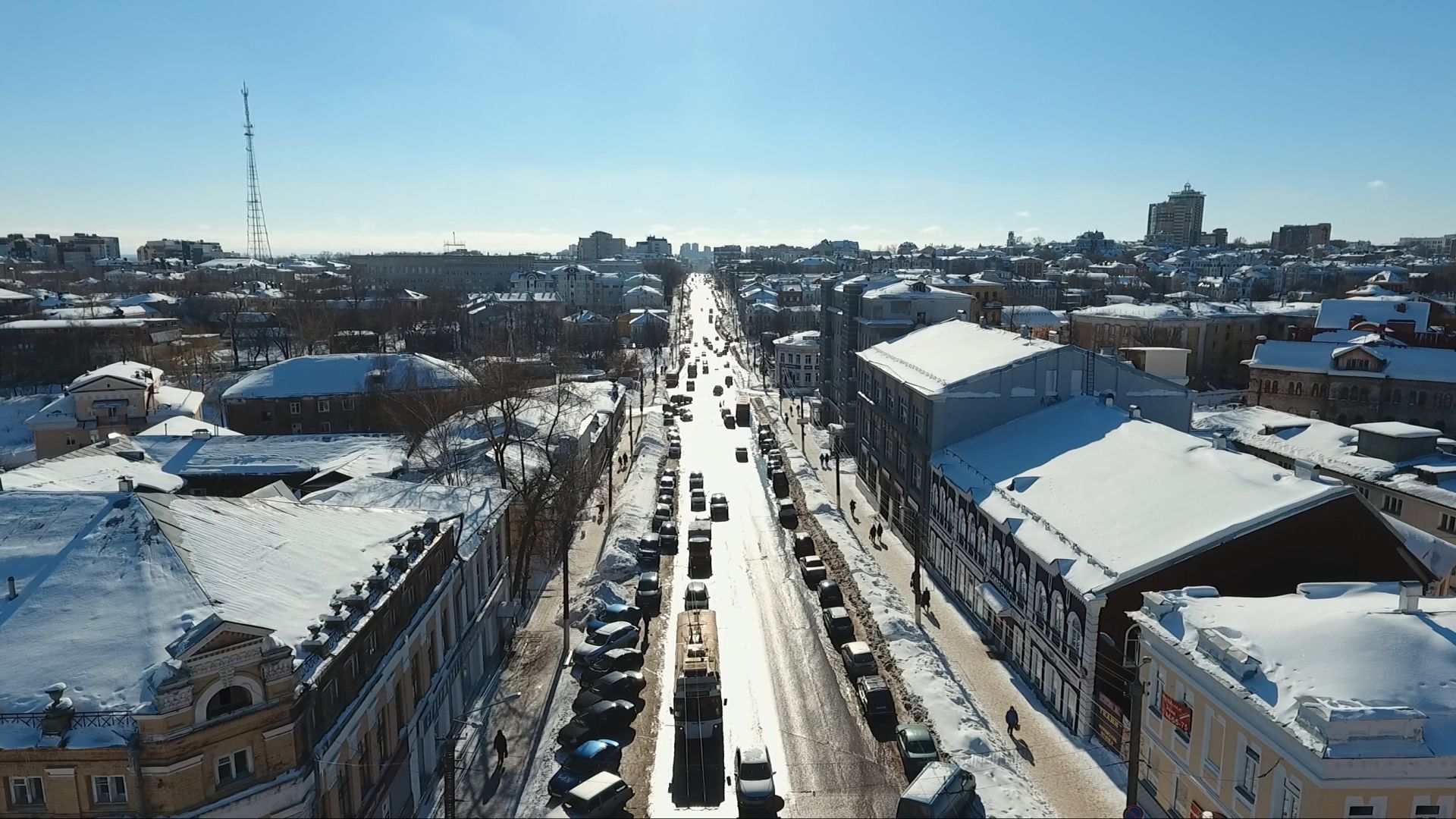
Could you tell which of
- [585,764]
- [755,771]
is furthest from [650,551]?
[755,771]

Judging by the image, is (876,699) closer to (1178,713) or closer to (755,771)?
(755,771)

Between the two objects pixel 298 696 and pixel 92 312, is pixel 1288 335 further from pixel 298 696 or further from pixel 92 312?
pixel 92 312

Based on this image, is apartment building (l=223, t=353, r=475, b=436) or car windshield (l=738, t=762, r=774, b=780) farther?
apartment building (l=223, t=353, r=475, b=436)

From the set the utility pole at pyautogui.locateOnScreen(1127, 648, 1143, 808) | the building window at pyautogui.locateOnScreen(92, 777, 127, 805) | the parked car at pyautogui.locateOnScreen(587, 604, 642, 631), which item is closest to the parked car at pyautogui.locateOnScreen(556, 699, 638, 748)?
the parked car at pyautogui.locateOnScreen(587, 604, 642, 631)

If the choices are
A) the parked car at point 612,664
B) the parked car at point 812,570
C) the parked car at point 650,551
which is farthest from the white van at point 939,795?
the parked car at point 650,551

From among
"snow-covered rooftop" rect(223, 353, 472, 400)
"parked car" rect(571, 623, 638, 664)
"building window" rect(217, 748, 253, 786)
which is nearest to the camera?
"building window" rect(217, 748, 253, 786)

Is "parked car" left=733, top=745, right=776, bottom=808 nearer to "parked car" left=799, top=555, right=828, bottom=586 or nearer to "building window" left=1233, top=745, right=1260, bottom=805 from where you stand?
"building window" left=1233, top=745, right=1260, bottom=805
